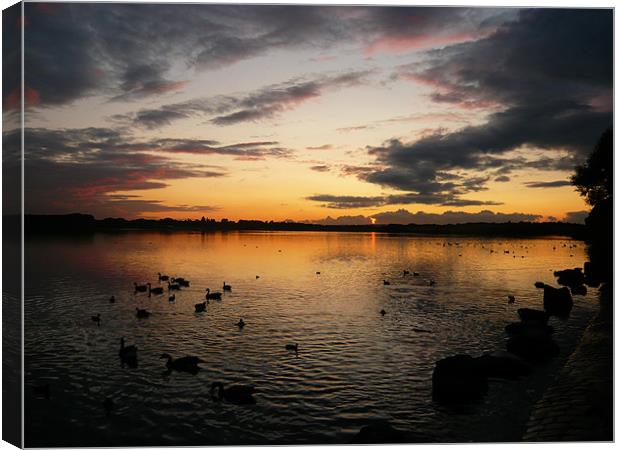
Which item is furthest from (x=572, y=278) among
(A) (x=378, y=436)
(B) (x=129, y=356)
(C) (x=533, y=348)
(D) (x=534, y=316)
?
(B) (x=129, y=356)

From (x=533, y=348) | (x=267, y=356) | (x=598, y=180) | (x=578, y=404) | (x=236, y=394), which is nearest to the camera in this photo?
(x=578, y=404)

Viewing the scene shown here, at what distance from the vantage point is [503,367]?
1495 centimetres

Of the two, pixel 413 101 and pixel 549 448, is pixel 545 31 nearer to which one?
pixel 413 101

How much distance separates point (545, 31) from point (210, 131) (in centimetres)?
1017

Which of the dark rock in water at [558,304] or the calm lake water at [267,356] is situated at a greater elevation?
the dark rock in water at [558,304]

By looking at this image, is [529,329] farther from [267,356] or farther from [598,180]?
[598,180]

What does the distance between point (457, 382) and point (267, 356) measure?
264 inches

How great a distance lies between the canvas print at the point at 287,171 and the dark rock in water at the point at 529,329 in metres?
0.10

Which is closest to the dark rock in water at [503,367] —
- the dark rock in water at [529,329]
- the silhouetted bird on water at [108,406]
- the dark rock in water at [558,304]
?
the dark rock in water at [529,329]

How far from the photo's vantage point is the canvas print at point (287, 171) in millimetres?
11141

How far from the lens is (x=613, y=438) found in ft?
32.6

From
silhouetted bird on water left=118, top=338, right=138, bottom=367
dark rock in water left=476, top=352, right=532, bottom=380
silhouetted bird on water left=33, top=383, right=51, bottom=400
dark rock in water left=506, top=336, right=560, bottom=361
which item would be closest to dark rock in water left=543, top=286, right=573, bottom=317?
dark rock in water left=506, top=336, right=560, bottom=361

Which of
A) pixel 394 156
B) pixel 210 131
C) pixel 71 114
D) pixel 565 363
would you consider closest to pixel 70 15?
pixel 71 114

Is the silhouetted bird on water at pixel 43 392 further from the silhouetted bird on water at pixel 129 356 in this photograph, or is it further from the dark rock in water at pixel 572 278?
the dark rock in water at pixel 572 278
